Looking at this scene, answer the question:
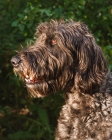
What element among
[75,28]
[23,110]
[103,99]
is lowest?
[23,110]

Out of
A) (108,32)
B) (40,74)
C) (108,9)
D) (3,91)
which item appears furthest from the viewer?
(3,91)

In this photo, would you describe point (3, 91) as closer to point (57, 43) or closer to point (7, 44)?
point (7, 44)

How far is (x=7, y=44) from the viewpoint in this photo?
21.7ft

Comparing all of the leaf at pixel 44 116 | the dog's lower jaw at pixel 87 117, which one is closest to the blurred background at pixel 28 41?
the leaf at pixel 44 116

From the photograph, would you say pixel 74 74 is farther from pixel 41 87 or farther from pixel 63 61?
pixel 41 87

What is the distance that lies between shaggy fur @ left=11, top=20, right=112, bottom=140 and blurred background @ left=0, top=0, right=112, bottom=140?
1.08 metres

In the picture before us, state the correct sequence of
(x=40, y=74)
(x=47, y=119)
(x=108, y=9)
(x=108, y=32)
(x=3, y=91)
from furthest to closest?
(x=3, y=91) → (x=47, y=119) → (x=108, y=32) → (x=108, y=9) → (x=40, y=74)

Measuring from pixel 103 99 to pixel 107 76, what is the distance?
22cm

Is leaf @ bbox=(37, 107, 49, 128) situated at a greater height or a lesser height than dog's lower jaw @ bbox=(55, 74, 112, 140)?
lesser

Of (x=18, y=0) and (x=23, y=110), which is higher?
(x=18, y=0)

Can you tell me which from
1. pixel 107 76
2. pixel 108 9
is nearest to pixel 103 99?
pixel 107 76

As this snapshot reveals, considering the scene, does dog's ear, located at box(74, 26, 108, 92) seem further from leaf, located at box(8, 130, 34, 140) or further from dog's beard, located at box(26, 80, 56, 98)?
leaf, located at box(8, 130, 34, 140)

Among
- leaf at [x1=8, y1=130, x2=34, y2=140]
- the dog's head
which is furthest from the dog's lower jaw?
leaf at [x1=8, y1=130, x2=34, y2=140]

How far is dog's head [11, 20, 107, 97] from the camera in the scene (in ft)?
15.0
